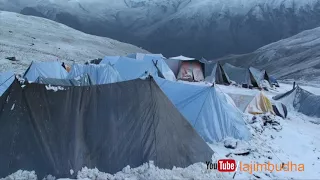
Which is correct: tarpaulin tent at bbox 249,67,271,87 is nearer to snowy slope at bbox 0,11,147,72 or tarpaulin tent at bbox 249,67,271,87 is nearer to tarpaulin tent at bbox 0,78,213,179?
snowy slope at bbox 0,11,147,72

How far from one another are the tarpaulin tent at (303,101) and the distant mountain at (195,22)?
112072 millimetres

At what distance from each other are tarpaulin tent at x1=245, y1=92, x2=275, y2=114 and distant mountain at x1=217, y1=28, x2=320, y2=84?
3919 cm

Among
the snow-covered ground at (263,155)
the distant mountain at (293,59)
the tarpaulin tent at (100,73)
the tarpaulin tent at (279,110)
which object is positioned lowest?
the snow-covered ground at (263,155)

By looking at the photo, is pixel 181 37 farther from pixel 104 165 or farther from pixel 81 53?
pixel 104 165

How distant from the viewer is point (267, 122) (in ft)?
53.6

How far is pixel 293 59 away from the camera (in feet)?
265

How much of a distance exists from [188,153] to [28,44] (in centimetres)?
5243

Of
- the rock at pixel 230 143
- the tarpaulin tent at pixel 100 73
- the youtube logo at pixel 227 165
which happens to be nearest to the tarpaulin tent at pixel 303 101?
the rock at pixel 230 143

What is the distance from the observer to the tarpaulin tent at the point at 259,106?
58.4ft

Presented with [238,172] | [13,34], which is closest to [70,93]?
[238,172]

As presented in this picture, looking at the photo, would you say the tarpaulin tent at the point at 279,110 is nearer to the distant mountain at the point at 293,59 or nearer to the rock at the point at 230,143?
the rock at the point at 230,143

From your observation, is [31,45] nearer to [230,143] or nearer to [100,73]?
[100,73]

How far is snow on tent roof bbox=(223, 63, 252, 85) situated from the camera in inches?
1309

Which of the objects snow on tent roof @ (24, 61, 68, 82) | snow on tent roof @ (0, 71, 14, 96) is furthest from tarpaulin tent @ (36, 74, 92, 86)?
snow on tent roof @ (24, 61, 68, 82)
